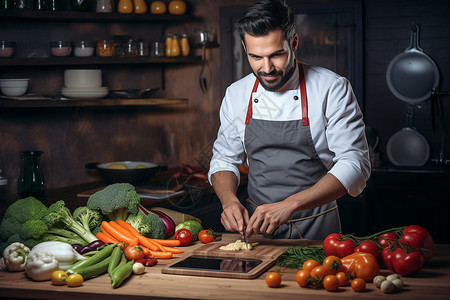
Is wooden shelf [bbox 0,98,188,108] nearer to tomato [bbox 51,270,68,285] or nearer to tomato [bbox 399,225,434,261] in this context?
tomato [bbox 51,270,68,285]

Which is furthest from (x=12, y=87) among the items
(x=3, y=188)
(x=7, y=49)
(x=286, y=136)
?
(x=286, y=136)

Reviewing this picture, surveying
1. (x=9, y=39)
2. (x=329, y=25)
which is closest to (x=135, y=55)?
(x=9, y=39)

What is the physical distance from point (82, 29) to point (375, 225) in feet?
8.28

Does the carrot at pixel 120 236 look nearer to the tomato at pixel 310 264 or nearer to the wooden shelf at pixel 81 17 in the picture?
the tomato at pixel 310 264

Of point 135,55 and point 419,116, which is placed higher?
point 135,55

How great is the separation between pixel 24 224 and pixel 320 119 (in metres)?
1.31

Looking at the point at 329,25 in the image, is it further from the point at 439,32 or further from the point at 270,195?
the point at 270,195

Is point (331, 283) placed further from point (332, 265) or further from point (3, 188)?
point (3, 188)

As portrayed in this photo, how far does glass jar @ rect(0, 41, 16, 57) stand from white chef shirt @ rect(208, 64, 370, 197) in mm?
1501

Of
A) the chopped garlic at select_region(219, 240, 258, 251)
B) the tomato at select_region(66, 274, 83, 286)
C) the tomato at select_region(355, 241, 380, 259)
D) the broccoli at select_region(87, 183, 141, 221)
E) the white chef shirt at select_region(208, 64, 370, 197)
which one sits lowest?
the chopped garlic at select_region(219, 240, 258, 251)

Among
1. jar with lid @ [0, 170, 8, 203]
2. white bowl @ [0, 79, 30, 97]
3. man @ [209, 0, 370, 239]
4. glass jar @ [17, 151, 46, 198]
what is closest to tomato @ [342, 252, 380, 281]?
man @ [209, 0, 370, 239]

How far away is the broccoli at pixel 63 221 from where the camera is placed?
236cm

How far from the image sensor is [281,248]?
232cm

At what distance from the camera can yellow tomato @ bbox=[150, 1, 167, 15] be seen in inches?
179
